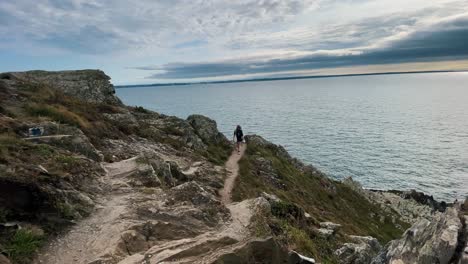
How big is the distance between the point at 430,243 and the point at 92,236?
1406 cm

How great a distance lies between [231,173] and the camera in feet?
125

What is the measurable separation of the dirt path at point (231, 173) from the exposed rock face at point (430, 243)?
13321 millimetres

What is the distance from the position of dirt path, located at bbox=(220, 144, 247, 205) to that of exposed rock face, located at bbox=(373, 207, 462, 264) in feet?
43.7

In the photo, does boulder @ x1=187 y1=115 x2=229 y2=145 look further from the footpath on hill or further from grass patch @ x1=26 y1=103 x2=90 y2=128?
the footpath on hill

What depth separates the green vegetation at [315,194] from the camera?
39.5 meters

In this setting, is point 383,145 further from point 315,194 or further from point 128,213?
point 128,213

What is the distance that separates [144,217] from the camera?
15414 millimetres

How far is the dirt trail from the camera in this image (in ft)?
41.3

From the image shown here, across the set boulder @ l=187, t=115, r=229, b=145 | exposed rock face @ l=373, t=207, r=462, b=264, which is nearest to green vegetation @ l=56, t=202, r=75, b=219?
exposed rock face @ l=373, t=207, r=462, b=264

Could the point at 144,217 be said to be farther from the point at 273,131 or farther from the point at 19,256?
the point at 273,131

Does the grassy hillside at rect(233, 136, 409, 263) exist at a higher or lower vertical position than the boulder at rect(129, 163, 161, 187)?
lower

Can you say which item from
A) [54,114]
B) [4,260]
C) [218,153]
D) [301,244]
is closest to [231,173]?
[218,153]

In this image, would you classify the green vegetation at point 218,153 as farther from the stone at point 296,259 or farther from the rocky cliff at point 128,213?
the stone at point 296,259

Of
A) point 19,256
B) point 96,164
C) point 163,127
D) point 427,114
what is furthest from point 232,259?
point 427,114
